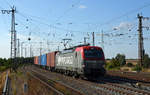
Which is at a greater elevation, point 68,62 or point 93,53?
point 93,53

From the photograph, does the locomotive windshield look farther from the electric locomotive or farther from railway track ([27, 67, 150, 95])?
railway track ([27, 67, 150, 95])

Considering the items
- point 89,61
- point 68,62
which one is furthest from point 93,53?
point 68,62

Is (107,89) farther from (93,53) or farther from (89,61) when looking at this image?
(93,53)

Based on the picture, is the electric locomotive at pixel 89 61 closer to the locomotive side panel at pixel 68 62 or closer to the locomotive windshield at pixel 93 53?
the locomotive windshield at pixel 93 53

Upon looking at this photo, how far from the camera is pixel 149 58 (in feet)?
136

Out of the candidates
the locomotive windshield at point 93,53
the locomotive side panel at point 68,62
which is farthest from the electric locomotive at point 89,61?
the locomotive side panel at point 68,62

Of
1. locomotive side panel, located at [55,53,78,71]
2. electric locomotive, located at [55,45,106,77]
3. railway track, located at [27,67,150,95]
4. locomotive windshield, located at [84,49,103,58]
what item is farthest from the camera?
locomotive side panel, located at [55,53,78,71]

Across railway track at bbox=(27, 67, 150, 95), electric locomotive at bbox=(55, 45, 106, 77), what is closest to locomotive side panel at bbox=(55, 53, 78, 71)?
electric locomotive at bbox=(55, 45, 106, 77)

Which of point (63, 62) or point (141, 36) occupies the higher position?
point (141, 36)

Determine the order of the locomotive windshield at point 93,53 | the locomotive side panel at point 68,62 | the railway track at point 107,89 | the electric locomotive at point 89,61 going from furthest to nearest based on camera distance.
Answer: the locomotive side panel at point 68,62 → the locomotive windshield at point 93,53 → the electric locomotive at point 89,61 → the railway track at point 107,89

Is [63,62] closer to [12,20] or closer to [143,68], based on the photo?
[12,20]

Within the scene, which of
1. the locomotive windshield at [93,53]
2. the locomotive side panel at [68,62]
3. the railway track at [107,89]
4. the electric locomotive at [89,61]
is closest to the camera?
the railway track at [107,89]

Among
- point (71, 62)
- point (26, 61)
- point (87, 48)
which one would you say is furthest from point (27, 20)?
point (26, 61)

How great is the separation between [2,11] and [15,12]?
288 cm
